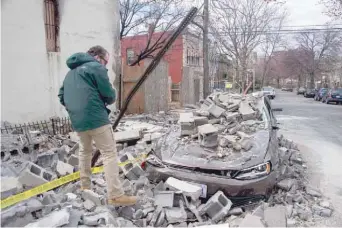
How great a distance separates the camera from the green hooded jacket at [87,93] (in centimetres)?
350

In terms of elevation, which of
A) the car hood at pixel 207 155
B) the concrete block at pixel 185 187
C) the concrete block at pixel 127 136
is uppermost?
the car hood at pixel 207 155

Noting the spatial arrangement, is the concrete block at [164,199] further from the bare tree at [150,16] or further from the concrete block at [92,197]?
the bare tree at [150,16]

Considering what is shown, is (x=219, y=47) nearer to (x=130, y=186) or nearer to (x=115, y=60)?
(x=115, y=60)

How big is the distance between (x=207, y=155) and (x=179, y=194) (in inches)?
28.7

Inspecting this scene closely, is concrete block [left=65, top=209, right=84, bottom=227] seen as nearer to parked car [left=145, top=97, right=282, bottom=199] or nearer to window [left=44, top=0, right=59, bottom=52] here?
parked car [left=145, top=97, right=282, bottom=199]

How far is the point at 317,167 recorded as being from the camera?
20.7 ft

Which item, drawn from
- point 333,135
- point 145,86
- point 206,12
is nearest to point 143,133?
point 145,86

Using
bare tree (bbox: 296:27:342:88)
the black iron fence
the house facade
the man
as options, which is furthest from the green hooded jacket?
bare tree (bbox: 296:27:342:88)

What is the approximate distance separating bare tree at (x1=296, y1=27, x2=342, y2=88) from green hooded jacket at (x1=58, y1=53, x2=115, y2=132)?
56.6 meters

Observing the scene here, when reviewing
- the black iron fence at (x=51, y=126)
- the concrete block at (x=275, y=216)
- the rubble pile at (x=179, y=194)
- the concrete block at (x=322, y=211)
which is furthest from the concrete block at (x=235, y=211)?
the black iron fence at (x=51, y=126)

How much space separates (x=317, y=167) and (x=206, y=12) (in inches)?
442

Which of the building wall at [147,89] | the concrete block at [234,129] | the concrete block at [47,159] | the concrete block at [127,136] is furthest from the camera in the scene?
the building wall at [147,89]

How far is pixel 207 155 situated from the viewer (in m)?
4.23

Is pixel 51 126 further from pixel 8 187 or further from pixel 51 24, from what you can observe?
pixel 8 187
